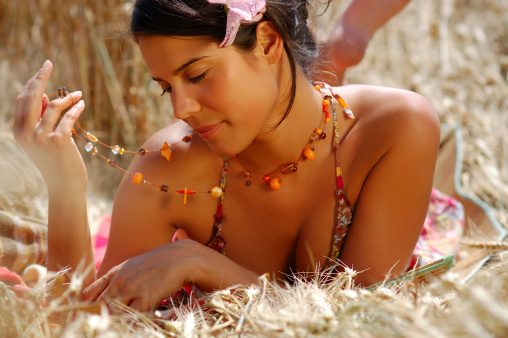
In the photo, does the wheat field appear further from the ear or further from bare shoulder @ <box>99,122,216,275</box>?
the ear

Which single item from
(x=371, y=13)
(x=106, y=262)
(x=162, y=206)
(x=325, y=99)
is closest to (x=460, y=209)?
(x=371, y=13)

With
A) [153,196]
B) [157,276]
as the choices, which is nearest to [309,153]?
[153,196]

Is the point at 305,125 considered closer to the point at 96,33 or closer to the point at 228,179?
the point at 228,179

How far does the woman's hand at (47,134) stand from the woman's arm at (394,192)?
79 centimetres

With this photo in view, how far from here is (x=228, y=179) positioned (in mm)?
1714

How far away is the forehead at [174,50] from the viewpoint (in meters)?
1.30

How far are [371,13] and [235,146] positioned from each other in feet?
4.20

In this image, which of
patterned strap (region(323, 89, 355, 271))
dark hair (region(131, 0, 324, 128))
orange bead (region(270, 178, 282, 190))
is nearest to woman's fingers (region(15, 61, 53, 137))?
dark hair (region(131, 0, 324, 128))

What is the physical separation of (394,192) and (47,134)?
931 millimetres

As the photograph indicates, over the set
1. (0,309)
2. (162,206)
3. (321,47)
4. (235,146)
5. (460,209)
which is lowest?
(460,209)

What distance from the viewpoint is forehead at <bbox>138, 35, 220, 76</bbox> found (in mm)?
Answer: 1303

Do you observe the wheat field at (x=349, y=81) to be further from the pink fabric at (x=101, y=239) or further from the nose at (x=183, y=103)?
the nose at (x=183, y=103)

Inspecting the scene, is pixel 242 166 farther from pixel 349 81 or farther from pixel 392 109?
pixel 349 81

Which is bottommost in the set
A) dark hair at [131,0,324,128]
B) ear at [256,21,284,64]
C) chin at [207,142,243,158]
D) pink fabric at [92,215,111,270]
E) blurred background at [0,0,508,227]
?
pink fabric at [92,215,111,270]
